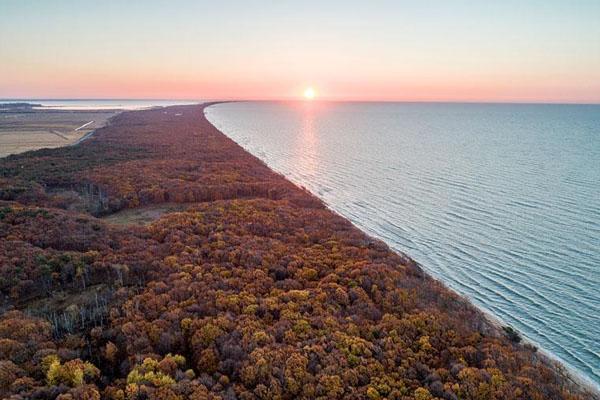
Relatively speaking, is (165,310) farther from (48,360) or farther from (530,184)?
(530,184)

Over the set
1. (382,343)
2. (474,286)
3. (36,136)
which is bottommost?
(474,286)

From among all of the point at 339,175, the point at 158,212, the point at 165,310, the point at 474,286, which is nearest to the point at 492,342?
the point at 474,286

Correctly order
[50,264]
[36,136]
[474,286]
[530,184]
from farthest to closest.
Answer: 1. [36,136]
2. [530,184]
3. [474,286]
4. [50,264]

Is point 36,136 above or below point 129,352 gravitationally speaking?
above

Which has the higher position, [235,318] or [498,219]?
[235,318]

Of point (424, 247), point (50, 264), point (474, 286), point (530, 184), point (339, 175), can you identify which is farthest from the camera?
point (339, 175)

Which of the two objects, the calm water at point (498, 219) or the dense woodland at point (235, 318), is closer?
the dense woodland at point (235, 318)

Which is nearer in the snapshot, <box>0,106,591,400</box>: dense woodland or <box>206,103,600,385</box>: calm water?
<box>0,106,591,400</box>: dense woodland

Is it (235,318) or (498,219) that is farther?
(498,219)
